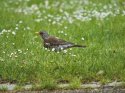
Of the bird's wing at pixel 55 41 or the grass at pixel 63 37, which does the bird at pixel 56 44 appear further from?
the grass at pixel 63 37

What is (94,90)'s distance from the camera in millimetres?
8867

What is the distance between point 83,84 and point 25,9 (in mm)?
8336

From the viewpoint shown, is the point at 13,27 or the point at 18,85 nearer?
the point at 18,85

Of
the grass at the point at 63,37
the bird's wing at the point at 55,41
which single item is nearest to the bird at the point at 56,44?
the bird's wing at the point at 55,41

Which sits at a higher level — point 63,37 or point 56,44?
point 63,37

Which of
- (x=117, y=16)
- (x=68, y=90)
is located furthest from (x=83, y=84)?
(x=117, y=16)

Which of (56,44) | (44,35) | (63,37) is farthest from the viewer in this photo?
(63,37)

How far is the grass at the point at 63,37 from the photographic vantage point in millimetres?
9688

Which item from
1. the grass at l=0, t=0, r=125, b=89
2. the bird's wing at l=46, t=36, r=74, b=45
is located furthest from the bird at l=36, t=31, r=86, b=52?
the grass at l=0, t=0, r=125, b=89

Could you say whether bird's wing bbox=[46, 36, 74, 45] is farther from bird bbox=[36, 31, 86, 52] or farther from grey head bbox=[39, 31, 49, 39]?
grey head bbox=[39, 31, 49, 39]

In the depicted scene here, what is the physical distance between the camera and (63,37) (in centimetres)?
1271

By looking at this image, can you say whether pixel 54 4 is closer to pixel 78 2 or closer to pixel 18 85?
pixel 78 2

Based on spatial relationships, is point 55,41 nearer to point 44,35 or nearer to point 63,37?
point 44,35

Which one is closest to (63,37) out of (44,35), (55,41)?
(44,35)
